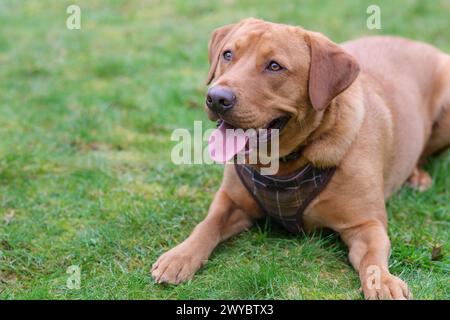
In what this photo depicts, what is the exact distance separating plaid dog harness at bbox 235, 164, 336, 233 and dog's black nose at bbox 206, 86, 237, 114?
0.66 meters

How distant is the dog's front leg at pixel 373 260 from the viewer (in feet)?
12.0

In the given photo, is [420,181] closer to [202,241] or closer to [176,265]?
[202,241]

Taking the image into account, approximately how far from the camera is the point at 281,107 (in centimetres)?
398

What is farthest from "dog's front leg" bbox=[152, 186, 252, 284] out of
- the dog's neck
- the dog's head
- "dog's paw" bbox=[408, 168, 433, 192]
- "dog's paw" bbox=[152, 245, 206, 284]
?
"dog's paw" bbox=[408, 168, 433, 192]

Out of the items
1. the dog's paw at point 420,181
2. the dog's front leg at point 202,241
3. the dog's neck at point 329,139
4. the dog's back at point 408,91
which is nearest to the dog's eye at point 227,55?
the dog's neck at point 329,139

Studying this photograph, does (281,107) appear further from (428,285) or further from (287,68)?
(428,285)

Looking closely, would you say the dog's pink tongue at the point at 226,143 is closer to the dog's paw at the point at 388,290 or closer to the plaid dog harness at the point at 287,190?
the plaid dog harness at the point at 287,190

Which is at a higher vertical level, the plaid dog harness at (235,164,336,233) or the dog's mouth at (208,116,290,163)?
the dog's mouth at (208,116,290,163)

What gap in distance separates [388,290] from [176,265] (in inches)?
47.6

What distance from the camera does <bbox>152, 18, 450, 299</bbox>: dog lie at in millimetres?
3922

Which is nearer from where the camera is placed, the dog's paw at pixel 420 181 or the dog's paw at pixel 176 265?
the dog's paw at pixel 176 265

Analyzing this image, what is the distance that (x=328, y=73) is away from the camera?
4023 mm

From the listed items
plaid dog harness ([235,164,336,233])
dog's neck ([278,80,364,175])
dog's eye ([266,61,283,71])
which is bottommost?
plaid dog harness ([235,164,336,233])

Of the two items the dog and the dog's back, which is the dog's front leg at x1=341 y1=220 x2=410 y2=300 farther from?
the dog's back
